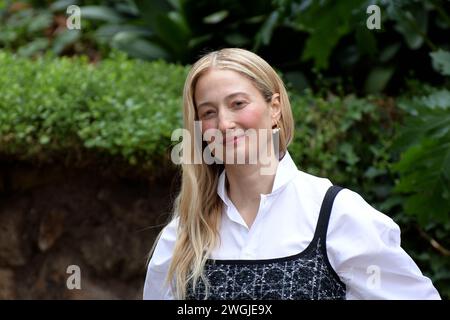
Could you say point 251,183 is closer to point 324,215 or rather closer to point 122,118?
point 324,215

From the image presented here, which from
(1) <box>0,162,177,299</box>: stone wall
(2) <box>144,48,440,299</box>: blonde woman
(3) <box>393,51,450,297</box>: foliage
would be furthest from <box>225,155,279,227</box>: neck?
(1) <box>0,162,177,299</box>: stone wall

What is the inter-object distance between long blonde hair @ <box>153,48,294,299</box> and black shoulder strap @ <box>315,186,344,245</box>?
0.83ft

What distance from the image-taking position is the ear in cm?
238

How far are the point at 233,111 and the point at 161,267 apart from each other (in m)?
0.50

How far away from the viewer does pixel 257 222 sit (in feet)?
7.44

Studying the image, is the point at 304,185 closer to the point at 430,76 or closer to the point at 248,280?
the point at 248,280

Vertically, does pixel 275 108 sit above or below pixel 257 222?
above

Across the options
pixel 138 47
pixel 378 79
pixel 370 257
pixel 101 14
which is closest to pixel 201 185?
pixel 370 257

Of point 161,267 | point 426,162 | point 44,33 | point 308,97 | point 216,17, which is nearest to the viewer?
point 161,267

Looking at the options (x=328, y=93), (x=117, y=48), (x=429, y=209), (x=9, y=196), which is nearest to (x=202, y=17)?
(x=117, y=48)

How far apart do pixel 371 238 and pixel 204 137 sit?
21.7 inches

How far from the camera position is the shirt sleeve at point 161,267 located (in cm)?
238

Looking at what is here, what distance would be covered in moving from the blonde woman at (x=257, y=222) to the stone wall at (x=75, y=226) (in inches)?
81.4

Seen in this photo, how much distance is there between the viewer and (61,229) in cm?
452
